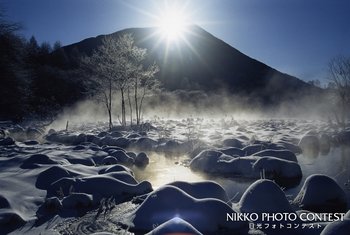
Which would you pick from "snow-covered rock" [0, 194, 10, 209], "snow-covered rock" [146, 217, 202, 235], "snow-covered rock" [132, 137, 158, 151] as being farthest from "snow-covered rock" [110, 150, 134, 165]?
"snow-covered rock" [146, 217, 202, 235]

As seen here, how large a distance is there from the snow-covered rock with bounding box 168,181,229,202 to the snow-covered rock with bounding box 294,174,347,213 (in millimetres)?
2193

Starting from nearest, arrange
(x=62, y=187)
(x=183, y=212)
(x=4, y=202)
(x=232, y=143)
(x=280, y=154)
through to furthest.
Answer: (x=183, y=212), (x=4, y=202), (x=62, y=187), (x=280, y=154), (x=232, y=143)

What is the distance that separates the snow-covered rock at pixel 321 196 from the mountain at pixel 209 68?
90178 mm

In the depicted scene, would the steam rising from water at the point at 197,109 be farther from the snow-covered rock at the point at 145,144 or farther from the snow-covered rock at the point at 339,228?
the snow-covered rock at the point at 339,228

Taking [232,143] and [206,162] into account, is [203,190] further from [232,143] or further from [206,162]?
[232,143]

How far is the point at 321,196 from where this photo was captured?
30.3 ft

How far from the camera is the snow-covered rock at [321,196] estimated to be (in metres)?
9.01

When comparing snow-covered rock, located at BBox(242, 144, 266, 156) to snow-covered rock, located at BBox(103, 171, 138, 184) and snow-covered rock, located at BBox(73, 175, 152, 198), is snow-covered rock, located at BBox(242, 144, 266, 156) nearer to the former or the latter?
snow-covered rock, located at BBox(103, 171, 138, 184)

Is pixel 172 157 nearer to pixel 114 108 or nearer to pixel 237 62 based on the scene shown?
pixel 114 108

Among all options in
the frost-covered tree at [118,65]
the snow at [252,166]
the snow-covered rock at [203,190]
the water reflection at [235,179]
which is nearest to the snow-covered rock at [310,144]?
the water reflection at [235,179]

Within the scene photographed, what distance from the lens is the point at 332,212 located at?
8586mm

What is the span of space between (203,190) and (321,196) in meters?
3.29

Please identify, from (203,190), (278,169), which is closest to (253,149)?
(278,169)

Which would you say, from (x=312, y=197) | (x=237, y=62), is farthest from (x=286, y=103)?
(x=312, y=197)
